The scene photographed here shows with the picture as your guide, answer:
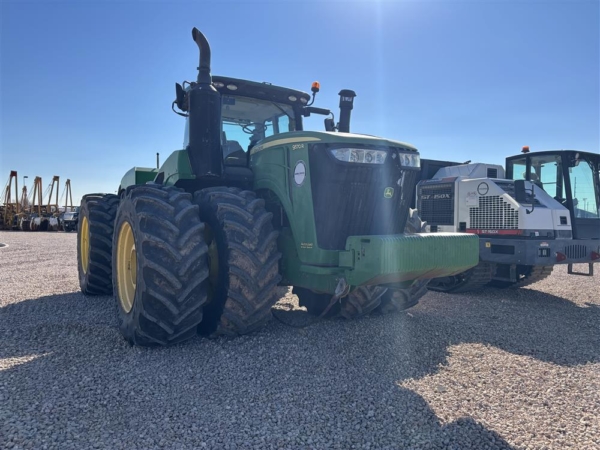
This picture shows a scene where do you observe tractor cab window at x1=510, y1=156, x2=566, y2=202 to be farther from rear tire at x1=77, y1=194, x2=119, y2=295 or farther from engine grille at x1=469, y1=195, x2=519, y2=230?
rear tire at x1=77, y1=194, x2=119, y2=295

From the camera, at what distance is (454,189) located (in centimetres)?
878

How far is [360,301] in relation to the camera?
5.02 m

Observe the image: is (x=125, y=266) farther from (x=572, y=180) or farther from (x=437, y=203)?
(x=572, y=180)

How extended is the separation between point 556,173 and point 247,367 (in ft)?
24.8

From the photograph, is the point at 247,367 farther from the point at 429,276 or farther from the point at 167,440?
the point at 429,276

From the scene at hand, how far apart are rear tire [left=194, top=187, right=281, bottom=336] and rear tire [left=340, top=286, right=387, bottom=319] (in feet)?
3.92

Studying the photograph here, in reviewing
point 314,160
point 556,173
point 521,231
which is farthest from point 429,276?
point 556,173

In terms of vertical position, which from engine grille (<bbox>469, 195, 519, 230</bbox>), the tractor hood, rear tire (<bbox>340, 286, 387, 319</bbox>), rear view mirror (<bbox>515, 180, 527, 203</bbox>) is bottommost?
rear tire (<bbox>340, 286, 387, 319</bbox>)

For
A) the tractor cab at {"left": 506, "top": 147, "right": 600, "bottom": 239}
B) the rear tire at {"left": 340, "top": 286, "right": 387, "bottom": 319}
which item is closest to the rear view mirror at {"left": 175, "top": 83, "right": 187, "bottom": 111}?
the rear tire at {"left": 340, "top": 286, "right": 387, "bottom": 319}

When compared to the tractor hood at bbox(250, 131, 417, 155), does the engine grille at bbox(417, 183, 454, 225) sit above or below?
below

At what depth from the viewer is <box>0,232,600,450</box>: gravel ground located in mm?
2688

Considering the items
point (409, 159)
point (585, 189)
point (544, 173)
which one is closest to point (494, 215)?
point (544, 173)

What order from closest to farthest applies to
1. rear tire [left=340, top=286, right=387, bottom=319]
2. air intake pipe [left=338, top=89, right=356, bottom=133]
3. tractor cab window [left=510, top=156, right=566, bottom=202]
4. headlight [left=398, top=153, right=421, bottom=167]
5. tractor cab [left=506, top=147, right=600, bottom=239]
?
1. headlight [left=398, top=153, right=421, bottom=167]
2. rear tire [left=340, top=286, right=387, bottom=319]
3. air intake pipe [left=338, top=89, right=356, bottom=133]
4. tractor cab [left=506, top=147, right=600, bottom=239]
5. tractor cab window [left=510, top=156, right=566, bottom=202]

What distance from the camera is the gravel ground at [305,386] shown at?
2688mm
